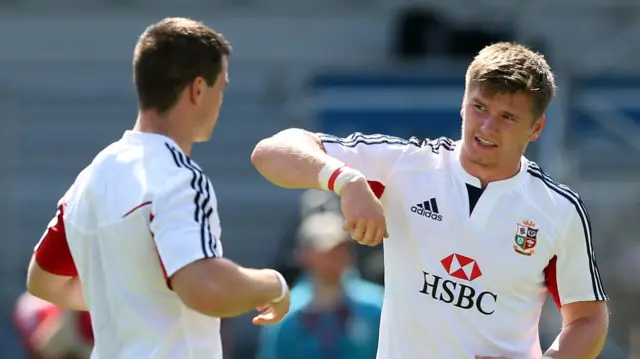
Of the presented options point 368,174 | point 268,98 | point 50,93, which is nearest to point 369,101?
point 268,98

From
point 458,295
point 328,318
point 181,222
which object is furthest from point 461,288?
point 328,318

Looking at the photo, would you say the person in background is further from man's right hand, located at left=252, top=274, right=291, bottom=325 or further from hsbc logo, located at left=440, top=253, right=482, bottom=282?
man's right hand, located at left=252, top=274, right=291, bottom=325

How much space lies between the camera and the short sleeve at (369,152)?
408cm

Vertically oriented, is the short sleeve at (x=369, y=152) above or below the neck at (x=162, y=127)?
below

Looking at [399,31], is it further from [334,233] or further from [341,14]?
[334,233]

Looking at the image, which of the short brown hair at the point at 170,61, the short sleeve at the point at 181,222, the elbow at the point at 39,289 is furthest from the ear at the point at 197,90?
the elbow at the point at 39,289

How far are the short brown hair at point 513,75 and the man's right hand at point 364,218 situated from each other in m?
0.60

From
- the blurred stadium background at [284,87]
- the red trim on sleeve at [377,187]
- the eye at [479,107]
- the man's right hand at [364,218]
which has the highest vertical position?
the eye at [479,107]

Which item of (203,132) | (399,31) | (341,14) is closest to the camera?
(203,132)

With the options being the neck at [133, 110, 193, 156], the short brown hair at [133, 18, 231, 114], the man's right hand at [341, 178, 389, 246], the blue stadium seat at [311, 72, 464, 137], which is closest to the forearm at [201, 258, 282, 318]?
the man's right hand at [341, 178, 389, 246]

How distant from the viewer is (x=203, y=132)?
152 inches

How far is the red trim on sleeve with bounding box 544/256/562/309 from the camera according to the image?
402 centimetres

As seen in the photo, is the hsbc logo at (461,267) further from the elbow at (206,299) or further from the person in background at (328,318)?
the person in background at (328,318)

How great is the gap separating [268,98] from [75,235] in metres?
8.40
